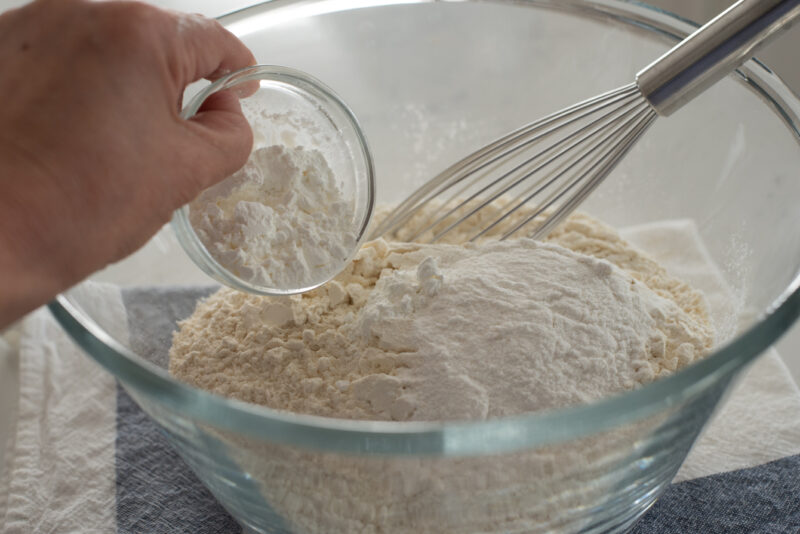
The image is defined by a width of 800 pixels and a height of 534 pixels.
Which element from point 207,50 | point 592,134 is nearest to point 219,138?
point 207,50

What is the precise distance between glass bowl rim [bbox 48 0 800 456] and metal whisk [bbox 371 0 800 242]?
0.73ft

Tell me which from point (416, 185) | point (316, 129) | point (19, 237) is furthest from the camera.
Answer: point (416, 185)

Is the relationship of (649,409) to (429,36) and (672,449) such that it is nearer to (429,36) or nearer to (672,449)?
(672,449)

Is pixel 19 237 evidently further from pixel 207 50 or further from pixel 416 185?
pixel 416 185

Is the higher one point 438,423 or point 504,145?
point 504,145

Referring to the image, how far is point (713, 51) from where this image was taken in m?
0.66

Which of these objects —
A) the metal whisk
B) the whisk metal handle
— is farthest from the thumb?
the whisk metal handle

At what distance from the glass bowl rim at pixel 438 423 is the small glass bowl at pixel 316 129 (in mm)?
174

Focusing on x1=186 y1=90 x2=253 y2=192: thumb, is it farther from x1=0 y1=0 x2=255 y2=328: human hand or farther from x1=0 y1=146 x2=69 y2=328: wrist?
x1=0 y1=146 x2=69 y2=328: wrist

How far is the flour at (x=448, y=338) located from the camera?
600 millimetres

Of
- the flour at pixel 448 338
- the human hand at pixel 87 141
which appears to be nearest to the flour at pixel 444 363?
the flour at pixel 448 338

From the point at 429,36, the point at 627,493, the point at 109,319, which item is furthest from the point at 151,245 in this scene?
the point at 627,493

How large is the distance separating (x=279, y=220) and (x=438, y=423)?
0.25m

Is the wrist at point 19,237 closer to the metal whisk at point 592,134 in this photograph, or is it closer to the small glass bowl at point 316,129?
the small glass bowl at point 316,129
